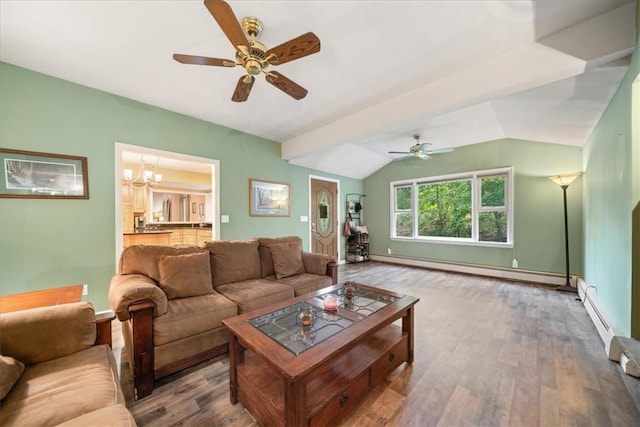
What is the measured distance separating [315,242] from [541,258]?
419 centimetres

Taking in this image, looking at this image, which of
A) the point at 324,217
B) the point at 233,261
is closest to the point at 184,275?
the point at 233,261

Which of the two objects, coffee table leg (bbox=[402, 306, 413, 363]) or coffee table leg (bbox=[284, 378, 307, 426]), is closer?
coffee table leg (bbox=[284, 378, 307, 426])

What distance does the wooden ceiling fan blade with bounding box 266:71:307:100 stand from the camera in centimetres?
199

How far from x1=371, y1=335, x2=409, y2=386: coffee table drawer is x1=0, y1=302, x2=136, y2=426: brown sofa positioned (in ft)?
4.27

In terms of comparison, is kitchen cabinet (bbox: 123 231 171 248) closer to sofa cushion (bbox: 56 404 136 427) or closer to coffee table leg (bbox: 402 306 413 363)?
sofa cushion (bbox: 56 404 136 427)

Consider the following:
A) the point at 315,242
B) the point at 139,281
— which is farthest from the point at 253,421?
the point at 315,242

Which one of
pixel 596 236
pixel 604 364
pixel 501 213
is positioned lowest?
pixel 604 364

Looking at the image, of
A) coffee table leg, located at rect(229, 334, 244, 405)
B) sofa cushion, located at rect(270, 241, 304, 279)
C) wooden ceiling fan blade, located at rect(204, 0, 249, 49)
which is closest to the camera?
wooden ceiling fan blade, located at rect(204, 0, 249, 49)

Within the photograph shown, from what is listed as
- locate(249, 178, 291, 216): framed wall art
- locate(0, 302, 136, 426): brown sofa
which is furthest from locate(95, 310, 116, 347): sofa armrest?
locate(249, 178, 291, 216): framed wall art

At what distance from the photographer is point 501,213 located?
4570 millimetres

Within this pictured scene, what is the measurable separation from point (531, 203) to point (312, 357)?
4.94 metres

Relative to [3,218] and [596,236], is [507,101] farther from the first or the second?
[3,218]

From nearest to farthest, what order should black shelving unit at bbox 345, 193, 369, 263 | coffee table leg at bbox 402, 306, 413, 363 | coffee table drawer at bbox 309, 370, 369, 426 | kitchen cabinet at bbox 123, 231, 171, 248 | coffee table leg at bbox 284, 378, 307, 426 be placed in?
coffee table leg at bbox 284, 378, 307, 426, coffee table drawer at bbox 309, 370, 369, 426, coffee table leg at bbox 402, 306, 413, 363, kitchen cabinet at bbox 123, 231, 171, 248, black shelving unit at bbox 345, 193, 369, 263

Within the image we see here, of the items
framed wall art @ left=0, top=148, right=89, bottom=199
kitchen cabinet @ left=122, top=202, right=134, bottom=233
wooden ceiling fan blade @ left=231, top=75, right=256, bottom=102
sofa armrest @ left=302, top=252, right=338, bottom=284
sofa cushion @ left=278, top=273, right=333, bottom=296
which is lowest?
sofa cushion @ left=278, top=273, right=333, bottom=296
